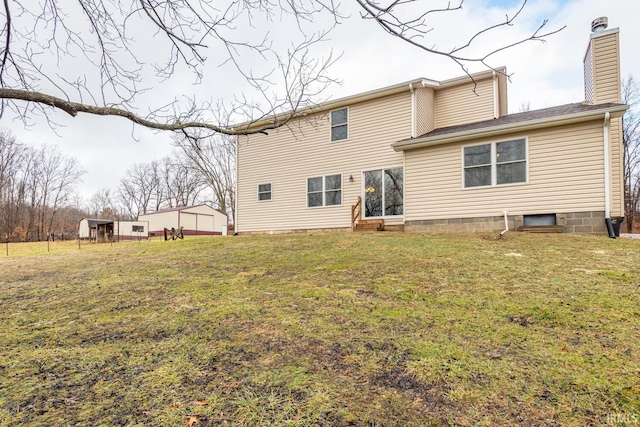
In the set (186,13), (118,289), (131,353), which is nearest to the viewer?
(131,353)

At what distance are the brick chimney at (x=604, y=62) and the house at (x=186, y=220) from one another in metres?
24.8

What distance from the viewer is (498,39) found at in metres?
2.32

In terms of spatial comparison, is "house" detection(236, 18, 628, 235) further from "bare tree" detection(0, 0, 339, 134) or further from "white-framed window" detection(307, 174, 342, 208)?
"bare tree" detection(0, 0, 339, 134)

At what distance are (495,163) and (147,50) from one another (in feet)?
27.6

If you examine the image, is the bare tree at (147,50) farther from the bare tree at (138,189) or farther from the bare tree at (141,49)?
the bare tree at (138,189)

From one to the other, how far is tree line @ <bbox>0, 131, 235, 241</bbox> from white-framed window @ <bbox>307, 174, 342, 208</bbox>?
1185 cm

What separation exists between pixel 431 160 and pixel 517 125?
2304 millimetres

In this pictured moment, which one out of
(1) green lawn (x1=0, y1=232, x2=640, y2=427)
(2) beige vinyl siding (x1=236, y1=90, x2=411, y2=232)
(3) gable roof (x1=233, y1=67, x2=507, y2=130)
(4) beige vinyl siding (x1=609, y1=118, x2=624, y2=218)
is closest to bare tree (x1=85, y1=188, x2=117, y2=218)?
(2) beige vinyl siding (x1=236, y1=90, x2=411, y2=232)

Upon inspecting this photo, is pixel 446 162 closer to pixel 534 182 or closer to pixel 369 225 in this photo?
pixel 534 182

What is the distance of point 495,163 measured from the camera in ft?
28.6

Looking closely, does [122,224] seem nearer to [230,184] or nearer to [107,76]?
[230,184]

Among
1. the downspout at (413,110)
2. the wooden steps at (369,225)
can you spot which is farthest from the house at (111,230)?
the downspout at (413,110)

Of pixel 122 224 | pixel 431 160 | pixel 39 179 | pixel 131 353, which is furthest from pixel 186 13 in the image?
pixel 39 179

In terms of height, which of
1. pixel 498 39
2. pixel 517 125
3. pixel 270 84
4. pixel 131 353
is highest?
pixel 517 125
